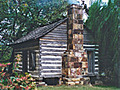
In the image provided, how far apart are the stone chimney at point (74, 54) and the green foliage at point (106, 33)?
3.19 metres

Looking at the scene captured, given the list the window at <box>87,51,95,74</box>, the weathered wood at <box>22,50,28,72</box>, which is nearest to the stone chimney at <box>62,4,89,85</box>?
the window at <box>87,51,95,74</box>

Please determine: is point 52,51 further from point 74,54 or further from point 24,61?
point 24,61

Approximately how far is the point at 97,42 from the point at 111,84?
3390 mm

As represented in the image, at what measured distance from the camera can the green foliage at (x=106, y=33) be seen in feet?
51.0

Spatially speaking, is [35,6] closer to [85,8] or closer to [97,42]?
[85,8]

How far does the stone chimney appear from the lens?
502 inches

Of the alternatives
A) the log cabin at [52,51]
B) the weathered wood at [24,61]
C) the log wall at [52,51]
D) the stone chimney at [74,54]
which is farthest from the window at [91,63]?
the weathered wood at [24,61]

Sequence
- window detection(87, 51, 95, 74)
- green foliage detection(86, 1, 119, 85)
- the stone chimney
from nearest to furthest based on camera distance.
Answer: the stone chimney, green foliage detection(86, 1, 119, 85), window detection(87, 51, 95, 74)

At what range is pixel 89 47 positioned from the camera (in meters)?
16.7

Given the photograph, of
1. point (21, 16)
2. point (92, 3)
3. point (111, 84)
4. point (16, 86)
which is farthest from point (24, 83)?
point (21, 16)

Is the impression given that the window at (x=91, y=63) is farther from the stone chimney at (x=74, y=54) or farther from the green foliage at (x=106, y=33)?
the stone chimney at (x=74, y=54)

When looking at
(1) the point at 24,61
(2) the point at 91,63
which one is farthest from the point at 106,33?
(1) the point at 24,61

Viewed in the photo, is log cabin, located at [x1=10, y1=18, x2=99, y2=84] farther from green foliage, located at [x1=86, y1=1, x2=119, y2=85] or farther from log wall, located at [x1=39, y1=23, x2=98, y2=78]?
green foliage, located at [x1=86, y1=1, x2=119, y2=85]

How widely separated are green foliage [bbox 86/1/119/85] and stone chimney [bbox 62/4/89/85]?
3188 mm
